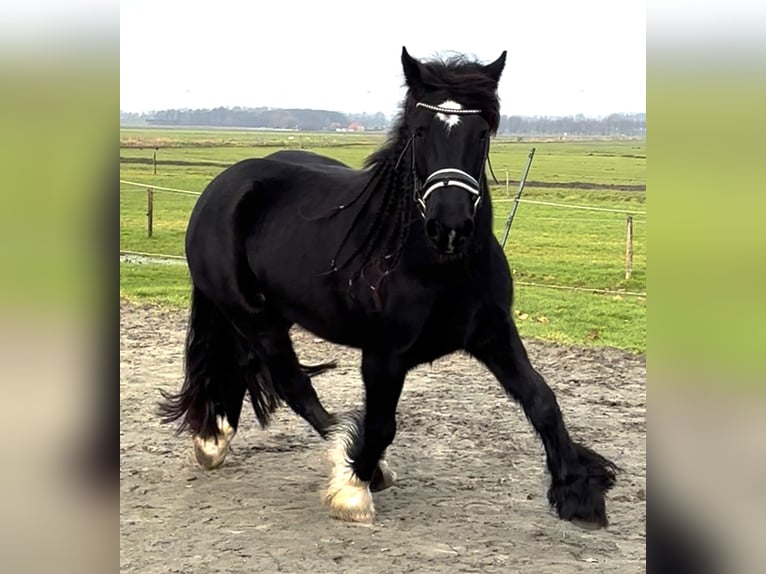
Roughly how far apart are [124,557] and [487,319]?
1.92 meters

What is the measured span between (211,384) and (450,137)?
2244 mm

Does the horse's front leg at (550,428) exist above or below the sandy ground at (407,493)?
above

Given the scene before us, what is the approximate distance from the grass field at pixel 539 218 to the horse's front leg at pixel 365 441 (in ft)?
14.9

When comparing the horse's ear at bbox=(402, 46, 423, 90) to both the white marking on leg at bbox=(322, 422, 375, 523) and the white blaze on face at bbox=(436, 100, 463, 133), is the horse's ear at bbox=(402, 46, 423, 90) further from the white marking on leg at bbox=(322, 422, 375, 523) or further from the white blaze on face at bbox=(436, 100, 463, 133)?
the white marking on leg at bbox=(322, 422, 375, 523)

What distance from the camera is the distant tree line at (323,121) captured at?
7145mm

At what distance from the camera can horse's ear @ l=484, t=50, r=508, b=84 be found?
3.46 metres

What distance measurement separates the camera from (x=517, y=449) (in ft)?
16.8

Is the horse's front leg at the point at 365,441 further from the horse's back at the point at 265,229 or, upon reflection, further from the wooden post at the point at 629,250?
the wooden post at the point at 629,250

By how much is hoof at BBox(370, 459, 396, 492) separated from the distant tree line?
273 centimetres

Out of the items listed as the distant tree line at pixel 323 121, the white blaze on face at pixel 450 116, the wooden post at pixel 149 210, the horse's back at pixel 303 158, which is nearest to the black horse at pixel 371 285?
the white blaze on face at pixel 450 116

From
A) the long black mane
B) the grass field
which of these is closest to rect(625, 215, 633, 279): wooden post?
the grass field

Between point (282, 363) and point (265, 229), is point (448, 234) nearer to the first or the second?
point (265, 229)
